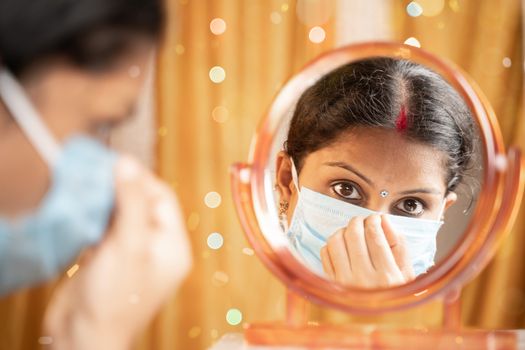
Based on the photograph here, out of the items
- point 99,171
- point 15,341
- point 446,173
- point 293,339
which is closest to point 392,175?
point 446,173

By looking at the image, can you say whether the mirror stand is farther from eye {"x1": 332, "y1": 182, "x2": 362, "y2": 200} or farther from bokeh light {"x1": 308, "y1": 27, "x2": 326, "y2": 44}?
bokeh light {"x1": 308, "y1": 27, "x2": 326, "y2": 44}

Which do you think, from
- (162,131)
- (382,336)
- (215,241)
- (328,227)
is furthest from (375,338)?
(162,131)

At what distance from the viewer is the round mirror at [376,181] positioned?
661 mm

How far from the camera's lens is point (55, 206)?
501 mm

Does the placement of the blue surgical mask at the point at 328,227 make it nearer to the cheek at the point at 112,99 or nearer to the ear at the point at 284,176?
the ear at the point at 284,176

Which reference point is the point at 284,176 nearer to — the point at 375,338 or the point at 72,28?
the point at 375,338

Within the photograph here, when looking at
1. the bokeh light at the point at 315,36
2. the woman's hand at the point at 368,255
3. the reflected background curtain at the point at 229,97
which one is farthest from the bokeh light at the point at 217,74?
the woman's hand at the point at 368,255

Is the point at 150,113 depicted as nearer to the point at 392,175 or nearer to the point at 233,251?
the point at 233,251

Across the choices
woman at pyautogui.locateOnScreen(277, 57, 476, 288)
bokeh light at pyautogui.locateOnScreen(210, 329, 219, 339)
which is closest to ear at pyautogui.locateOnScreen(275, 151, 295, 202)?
woman at pyautogui.locateOnScreen(277, 57, 476, 288)

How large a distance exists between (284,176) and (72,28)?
1.12 ft

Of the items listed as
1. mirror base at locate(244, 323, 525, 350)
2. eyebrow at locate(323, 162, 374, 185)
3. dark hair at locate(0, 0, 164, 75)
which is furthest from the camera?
eyebrow at locate(323, 162, 374, 185)

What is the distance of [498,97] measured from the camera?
87cm

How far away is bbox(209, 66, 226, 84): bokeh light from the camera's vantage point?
800 mm

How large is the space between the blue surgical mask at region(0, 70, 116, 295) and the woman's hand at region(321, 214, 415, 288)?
0.30 metres
